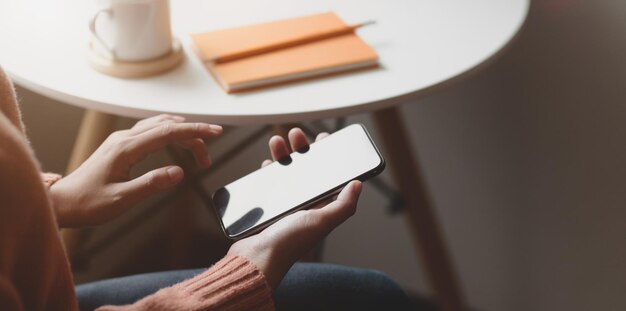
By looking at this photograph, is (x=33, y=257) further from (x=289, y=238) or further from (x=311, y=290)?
(x=311, y=290)

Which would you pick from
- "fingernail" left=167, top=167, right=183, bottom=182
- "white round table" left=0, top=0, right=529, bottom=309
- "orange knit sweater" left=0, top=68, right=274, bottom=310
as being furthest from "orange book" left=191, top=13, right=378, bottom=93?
"orange knit sweater" left=0, top=68, right=274, bottom=310

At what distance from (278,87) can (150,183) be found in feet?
0.60

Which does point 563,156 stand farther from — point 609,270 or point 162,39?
point 162,39

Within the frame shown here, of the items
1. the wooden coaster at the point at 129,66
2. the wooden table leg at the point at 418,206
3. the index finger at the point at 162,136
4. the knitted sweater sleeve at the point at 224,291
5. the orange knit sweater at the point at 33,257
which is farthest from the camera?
the wooden table leg at the point at 418,206

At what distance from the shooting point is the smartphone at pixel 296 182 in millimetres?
637

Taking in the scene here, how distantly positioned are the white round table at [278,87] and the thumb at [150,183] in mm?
84

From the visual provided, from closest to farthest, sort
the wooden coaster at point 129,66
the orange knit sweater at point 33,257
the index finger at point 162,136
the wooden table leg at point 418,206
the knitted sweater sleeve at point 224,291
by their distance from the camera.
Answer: the orange knit sweater at point 33,257
the knitted sweater sleeve at point 224,291
the index finger at point 162,136
the wooden coaster at point 129,66
the wooden table leg at point 418,206

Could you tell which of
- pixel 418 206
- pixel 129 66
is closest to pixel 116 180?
pixel 129 66

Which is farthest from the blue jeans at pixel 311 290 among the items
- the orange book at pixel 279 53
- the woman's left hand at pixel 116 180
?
the orange book at pixel 279 53

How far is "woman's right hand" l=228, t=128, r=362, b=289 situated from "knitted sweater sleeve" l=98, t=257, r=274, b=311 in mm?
14

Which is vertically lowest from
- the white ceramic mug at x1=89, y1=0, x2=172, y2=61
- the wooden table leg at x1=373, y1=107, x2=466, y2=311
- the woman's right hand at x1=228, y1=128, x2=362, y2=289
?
the wooden table leg at x1=373, y1=107, x2=466, y2=311

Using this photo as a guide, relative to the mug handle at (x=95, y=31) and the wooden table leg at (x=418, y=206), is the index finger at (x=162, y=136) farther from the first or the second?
the wooden table leg at (x=418, y=206)

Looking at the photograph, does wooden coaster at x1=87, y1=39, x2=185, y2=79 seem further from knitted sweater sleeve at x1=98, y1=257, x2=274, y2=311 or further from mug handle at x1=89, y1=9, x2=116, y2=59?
knitted sweater sleeve at x1=98, y1=257, x2=274, y2=311

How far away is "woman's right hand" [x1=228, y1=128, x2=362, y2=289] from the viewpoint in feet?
1.85
